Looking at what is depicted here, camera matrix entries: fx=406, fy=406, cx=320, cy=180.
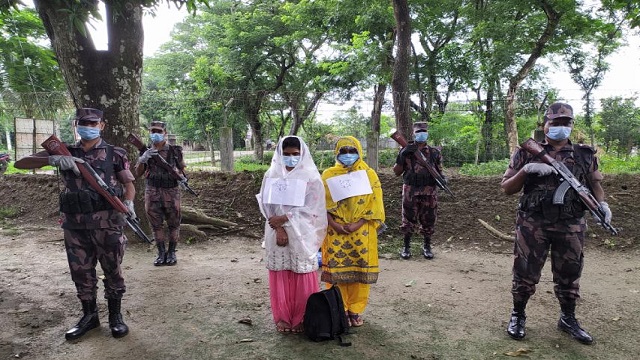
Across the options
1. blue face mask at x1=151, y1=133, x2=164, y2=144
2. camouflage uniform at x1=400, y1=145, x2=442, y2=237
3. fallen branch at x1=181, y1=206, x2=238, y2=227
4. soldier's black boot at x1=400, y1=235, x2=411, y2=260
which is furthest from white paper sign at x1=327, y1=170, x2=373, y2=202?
fallen branch at x1=181, y1=206, x2=238, y2=227

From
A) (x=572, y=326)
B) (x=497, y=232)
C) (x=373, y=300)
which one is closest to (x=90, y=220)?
(x=373, y=300)

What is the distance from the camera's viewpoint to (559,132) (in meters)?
3.18

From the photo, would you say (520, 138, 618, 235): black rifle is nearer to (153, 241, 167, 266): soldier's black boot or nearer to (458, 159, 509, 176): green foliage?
(153, 241, 167, 266): soldier's black boot

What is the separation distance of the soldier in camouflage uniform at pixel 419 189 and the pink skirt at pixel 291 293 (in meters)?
2.84

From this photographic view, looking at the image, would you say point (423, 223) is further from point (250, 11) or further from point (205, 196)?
point (250, 11)

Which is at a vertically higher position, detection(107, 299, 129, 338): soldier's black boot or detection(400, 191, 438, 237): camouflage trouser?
detection(400, 191, 438, 237): camouflage trouser

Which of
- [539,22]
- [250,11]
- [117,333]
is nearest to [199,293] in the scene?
[117,333]

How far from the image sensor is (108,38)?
5.73 meters

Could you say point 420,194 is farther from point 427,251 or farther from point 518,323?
point 518,323

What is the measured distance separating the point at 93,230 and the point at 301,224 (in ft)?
5.53

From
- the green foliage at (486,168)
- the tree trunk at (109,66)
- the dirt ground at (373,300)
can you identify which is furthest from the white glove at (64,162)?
the green foliage at (486,168)

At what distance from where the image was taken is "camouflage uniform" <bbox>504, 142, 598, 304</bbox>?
10.3 ft

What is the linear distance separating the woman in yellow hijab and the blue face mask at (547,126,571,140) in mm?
1434

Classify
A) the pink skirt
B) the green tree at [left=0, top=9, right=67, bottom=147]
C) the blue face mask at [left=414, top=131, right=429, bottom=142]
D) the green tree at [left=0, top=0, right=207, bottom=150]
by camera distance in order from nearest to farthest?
the pink skirt < the green tree at [left=0, top=0, right=207, bottom=150] < the blue face mask at [left=414, top=131, right=429, bottom=142] < the green tree at [left=0, top=9, right=67, bottom=147]
